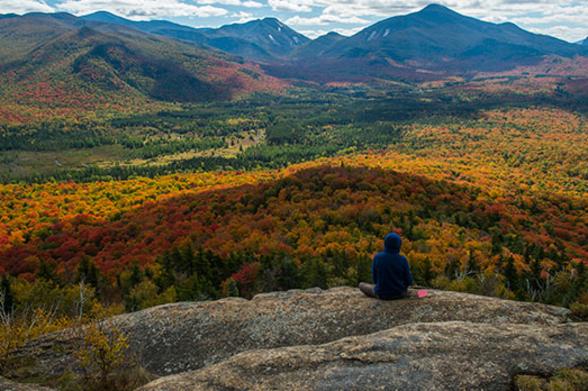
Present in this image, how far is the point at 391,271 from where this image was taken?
1677 cm

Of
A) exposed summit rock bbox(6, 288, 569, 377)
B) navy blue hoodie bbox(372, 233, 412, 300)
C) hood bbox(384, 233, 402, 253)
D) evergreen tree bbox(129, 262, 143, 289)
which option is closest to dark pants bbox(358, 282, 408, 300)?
navy blue hoodie bbox(372, 233, 412, 300)

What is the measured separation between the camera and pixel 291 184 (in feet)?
325

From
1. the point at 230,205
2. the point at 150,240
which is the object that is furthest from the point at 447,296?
the point at 230,205

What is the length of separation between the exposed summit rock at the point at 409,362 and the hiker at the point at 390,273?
265 cm

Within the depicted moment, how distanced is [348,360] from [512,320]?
24.6 ft

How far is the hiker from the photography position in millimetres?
16078

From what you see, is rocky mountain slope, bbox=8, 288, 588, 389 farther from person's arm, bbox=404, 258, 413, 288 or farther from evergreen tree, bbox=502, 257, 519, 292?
evergreen tree, bbox=502, 257, 519, 292

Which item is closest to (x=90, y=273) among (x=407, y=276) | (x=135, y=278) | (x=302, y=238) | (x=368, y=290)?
(x=135, y=278)

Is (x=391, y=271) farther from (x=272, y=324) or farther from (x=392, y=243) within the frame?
(x=272, y=324)

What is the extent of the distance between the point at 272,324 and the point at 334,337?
304 centimetres

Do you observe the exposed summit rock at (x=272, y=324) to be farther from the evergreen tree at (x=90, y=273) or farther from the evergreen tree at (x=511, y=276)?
the evergreen tree at (x=90, y=273)

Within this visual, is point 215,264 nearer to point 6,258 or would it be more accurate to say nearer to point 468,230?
point 468,230

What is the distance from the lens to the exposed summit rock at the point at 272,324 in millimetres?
16625

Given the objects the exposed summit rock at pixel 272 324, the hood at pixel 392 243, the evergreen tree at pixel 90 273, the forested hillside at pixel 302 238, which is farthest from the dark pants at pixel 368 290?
the evergreen tree at pixel 90 273
